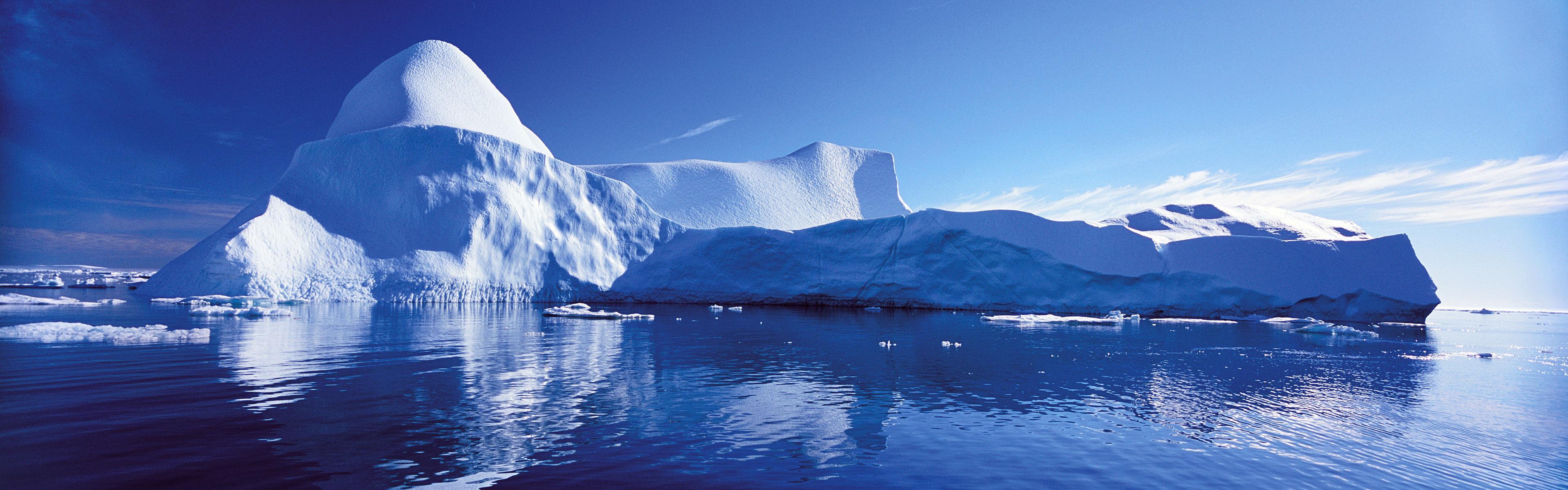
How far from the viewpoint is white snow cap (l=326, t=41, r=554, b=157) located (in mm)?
41781

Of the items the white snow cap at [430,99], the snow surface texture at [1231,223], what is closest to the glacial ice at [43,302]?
the white snow cap at [430,99]

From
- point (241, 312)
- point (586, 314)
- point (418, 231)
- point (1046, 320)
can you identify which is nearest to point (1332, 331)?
point (1046, 320)

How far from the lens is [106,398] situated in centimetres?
768

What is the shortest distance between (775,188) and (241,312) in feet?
143

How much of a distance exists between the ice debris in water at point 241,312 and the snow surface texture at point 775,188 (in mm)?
31637

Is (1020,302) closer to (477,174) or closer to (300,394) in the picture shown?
(477,174)

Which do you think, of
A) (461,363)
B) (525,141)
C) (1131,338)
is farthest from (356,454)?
(525,141)

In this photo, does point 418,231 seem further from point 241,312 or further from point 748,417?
point 748,417

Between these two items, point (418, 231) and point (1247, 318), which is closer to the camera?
point (1247, 318)

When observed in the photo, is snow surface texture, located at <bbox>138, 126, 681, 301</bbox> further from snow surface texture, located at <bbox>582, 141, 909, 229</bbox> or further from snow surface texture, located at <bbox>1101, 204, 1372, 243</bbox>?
snow surface texture, located at <bbox>1101, 204, 1372, 243</bbox>

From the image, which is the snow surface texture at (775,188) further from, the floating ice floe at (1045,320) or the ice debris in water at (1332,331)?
the ice debris in water at (1332,331)

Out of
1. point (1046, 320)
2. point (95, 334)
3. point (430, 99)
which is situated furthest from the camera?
point (430, 99)

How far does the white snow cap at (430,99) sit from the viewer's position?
4178 centimetres

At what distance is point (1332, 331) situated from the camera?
71.5 ft
